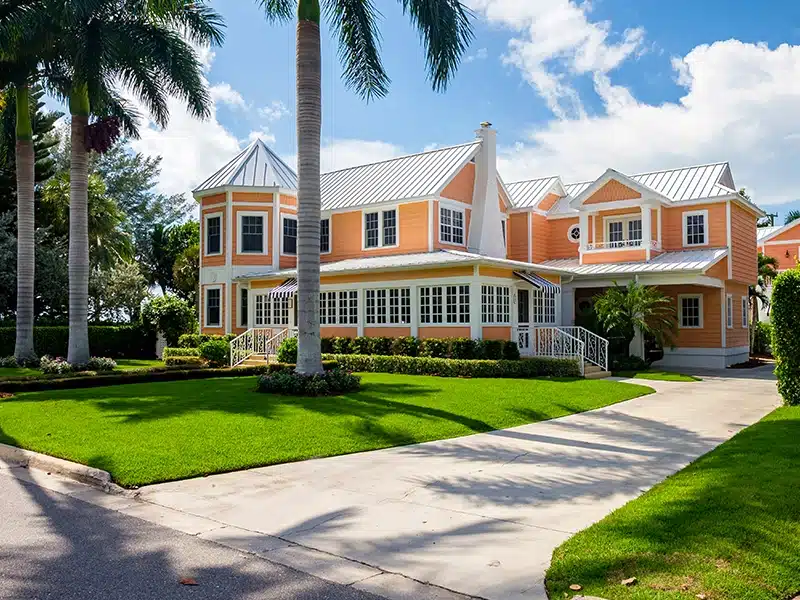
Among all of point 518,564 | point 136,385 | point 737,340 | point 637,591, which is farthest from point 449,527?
point 737,340

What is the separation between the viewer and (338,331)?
86.1 ft

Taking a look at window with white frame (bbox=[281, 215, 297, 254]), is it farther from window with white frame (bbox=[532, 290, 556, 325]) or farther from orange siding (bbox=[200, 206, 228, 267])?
window with white frame (bbox=[532, 290, 556, 325])

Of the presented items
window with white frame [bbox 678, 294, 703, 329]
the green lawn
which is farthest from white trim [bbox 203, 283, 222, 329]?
the green lawn

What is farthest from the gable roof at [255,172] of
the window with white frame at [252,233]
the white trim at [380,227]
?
the white trim at [380,227]

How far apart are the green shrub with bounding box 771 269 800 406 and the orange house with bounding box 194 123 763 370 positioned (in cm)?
906

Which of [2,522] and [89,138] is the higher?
[89,138]

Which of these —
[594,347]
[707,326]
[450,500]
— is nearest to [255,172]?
[594,347]

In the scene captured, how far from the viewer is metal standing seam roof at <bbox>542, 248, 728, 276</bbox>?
25.4 meters

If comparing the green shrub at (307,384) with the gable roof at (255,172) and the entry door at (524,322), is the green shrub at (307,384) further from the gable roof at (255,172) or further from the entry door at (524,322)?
the gable roof at (255,172)

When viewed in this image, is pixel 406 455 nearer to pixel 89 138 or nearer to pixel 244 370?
pixel 244 370

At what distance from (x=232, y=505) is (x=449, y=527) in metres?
2.34

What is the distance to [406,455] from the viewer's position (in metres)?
9.81

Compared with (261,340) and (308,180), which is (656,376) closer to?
(308,180)

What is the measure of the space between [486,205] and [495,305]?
624 centimetres
